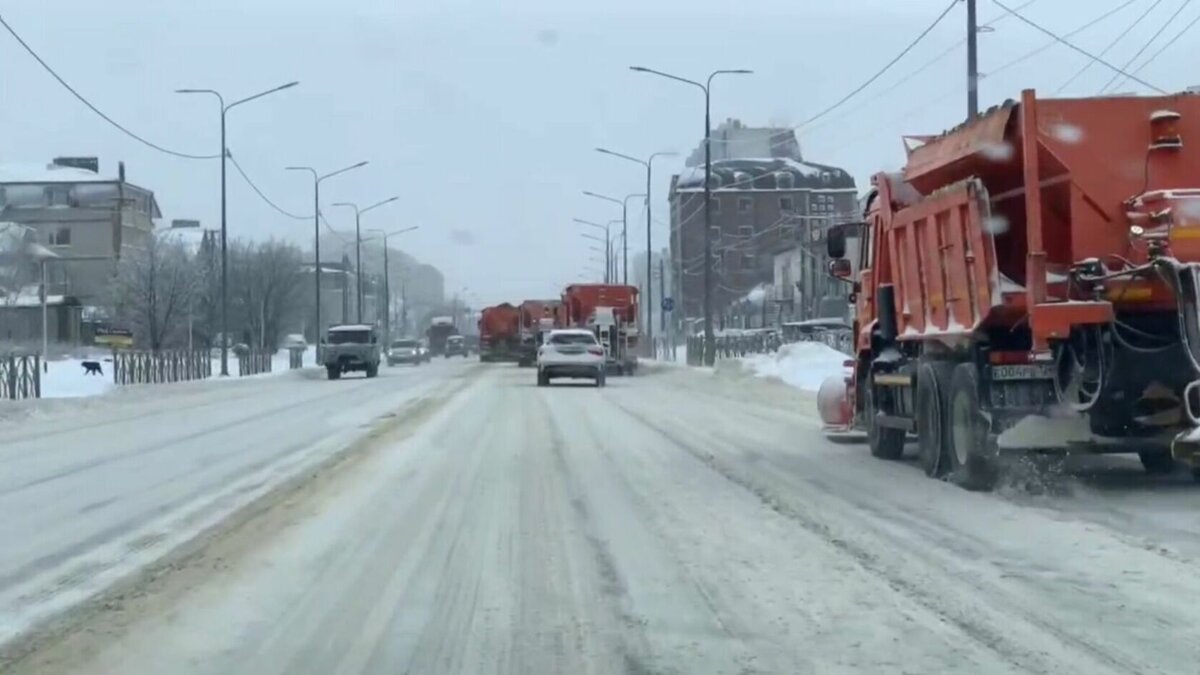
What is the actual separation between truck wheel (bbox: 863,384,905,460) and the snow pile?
21.9 m

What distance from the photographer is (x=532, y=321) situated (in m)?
78.4

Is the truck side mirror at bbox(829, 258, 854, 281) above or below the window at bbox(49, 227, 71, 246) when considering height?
below

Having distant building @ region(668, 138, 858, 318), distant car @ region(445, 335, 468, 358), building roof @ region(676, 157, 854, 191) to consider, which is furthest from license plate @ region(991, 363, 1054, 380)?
distant car @ region(445, 335, 468, 358)

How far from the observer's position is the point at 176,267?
94.2 meters

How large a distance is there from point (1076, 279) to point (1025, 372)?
1.02 meters

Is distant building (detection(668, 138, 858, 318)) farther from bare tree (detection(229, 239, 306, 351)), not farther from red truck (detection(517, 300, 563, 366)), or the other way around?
red truck (detection(517, 300, 563, 366))

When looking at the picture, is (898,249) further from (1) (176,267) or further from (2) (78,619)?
(1) (176,267)

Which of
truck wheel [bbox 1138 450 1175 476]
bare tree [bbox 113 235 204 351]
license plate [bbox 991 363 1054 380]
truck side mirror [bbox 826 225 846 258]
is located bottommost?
truck wheel [bbox 1138 450 1175 476]

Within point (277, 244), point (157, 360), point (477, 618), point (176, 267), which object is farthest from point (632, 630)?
point (277, 244)

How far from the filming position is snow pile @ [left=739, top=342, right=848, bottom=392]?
4634 centimetres

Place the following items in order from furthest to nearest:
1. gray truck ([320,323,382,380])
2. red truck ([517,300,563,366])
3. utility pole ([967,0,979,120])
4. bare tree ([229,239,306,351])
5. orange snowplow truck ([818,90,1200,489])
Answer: bare tree ([229,239,306,351]) < red truck ([517,300,563,366]) < gray truck ([320,323,382,380]) < utility pole ([967,0,979,120]) < orange snowplow truck ([818,90,1200,489])

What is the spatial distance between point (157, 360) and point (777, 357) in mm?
20024

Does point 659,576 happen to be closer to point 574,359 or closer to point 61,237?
point 574,359

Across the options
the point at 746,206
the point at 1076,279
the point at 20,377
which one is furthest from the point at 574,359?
the point at 746,206
